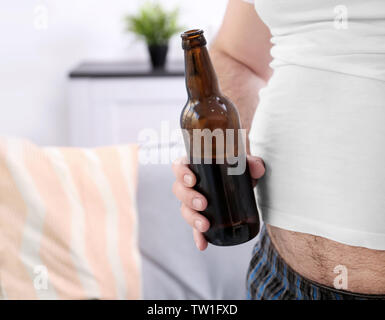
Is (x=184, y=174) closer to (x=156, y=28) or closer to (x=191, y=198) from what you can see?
(x=191, y=198)

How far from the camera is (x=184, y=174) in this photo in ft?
1.86

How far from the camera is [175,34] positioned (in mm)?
2396

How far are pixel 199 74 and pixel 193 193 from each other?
14 centimetres

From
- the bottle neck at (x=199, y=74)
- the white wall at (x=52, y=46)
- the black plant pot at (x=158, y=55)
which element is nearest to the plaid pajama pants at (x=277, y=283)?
the bottle neck at (x=199, y=74)

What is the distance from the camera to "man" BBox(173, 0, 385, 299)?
53 cm

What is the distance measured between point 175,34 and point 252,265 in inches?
72.3

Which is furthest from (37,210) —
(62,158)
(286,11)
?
(286,11)

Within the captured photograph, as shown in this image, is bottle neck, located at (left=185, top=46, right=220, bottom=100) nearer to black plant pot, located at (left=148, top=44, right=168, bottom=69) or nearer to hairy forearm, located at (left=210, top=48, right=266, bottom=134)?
hairy forearm, located at (left=210, top=48, right=266, bottom=134)

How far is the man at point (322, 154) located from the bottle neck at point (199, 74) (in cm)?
8

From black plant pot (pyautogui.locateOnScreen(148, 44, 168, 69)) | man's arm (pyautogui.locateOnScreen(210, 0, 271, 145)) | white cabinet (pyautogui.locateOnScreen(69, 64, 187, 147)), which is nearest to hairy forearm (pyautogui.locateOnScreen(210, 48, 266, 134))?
man's arm (pyautogui.locateOnScreen(210, 0, 271, 145))

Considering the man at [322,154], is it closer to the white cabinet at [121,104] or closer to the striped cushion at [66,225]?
the striped cushion at [66,225]

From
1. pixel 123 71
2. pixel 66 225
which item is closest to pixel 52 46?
pixel 123 71

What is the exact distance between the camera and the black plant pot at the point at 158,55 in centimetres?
233

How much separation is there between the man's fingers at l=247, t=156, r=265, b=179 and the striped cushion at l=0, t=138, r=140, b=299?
0.82 m
